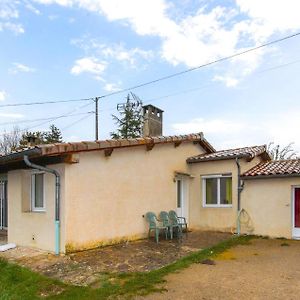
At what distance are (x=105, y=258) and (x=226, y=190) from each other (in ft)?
23.3

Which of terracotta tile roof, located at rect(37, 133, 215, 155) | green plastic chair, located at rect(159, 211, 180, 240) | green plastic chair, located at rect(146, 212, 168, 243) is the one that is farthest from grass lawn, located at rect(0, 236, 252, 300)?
green plastic chair, located at rect(159, 211, 180, 240)

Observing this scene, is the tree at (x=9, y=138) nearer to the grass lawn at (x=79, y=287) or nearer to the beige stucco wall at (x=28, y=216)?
the beige stucco wall at (x=28, y=216)

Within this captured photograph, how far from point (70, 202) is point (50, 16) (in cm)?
610

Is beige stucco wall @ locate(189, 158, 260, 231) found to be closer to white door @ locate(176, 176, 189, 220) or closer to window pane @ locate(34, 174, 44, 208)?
white door @ locate(176, 176, 189, 220)

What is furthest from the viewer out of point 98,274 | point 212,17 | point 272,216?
point 272,216

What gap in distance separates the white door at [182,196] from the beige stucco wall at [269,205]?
2.57 meters

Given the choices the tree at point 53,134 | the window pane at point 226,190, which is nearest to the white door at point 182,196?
the window pane at point 226,190

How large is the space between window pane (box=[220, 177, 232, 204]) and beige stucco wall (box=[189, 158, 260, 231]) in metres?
0.24

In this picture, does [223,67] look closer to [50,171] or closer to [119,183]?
[119,183]

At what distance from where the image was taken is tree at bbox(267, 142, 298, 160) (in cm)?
3578

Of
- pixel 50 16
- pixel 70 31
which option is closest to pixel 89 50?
pixel 70 31

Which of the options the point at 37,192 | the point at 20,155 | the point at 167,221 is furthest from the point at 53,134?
the point at 20,155

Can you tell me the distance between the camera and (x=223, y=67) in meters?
14.8

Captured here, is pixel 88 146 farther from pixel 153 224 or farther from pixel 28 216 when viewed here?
pixel 153 224
